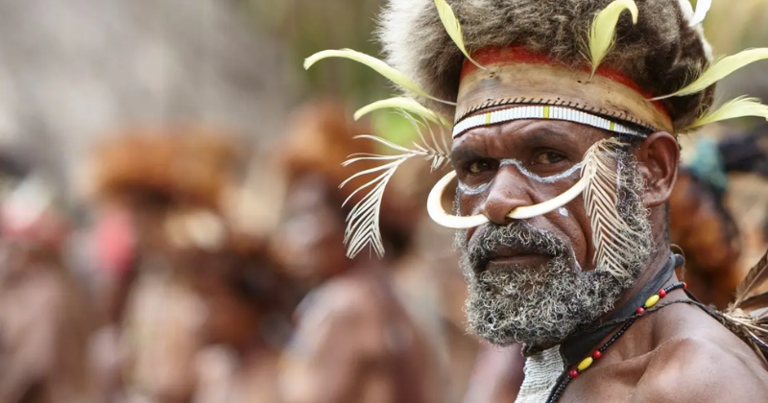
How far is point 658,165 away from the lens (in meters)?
3.07

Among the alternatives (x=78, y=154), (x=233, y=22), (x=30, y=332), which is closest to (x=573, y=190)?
(x=30, y=332)

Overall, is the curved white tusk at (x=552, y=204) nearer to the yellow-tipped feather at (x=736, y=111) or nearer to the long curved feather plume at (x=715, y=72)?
the long curved feather plume at (x=715, y=72)

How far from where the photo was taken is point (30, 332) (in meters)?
8.64

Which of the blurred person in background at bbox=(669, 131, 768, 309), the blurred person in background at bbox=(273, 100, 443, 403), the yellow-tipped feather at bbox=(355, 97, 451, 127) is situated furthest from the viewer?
the blurred person in background at bbox=(273, 100, 443, 403)

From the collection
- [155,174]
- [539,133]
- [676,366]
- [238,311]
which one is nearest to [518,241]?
[539,133]

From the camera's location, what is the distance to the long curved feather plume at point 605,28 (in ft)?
9.05

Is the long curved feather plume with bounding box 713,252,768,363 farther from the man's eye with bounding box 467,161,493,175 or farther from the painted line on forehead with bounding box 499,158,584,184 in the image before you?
the man's eye with bounding box 467,161,493,175

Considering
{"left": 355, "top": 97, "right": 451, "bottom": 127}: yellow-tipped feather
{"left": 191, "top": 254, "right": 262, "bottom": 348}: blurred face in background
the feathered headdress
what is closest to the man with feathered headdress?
{"left": 355, "top": 97, "right": 451, "bottom": 127}: yellow-tipped feather

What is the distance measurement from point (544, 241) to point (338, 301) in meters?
3.72

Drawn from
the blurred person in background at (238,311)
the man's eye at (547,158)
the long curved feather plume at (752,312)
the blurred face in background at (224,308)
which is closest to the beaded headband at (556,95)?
the man's eye at (547,158)

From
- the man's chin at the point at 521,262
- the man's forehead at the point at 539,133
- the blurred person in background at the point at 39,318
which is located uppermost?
the man's forehead at the point at 539,133

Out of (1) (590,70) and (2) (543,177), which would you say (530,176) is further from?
(1) (590,70)

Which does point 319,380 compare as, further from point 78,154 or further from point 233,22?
point 78,154

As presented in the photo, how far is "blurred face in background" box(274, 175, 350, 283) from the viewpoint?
6984 mm
